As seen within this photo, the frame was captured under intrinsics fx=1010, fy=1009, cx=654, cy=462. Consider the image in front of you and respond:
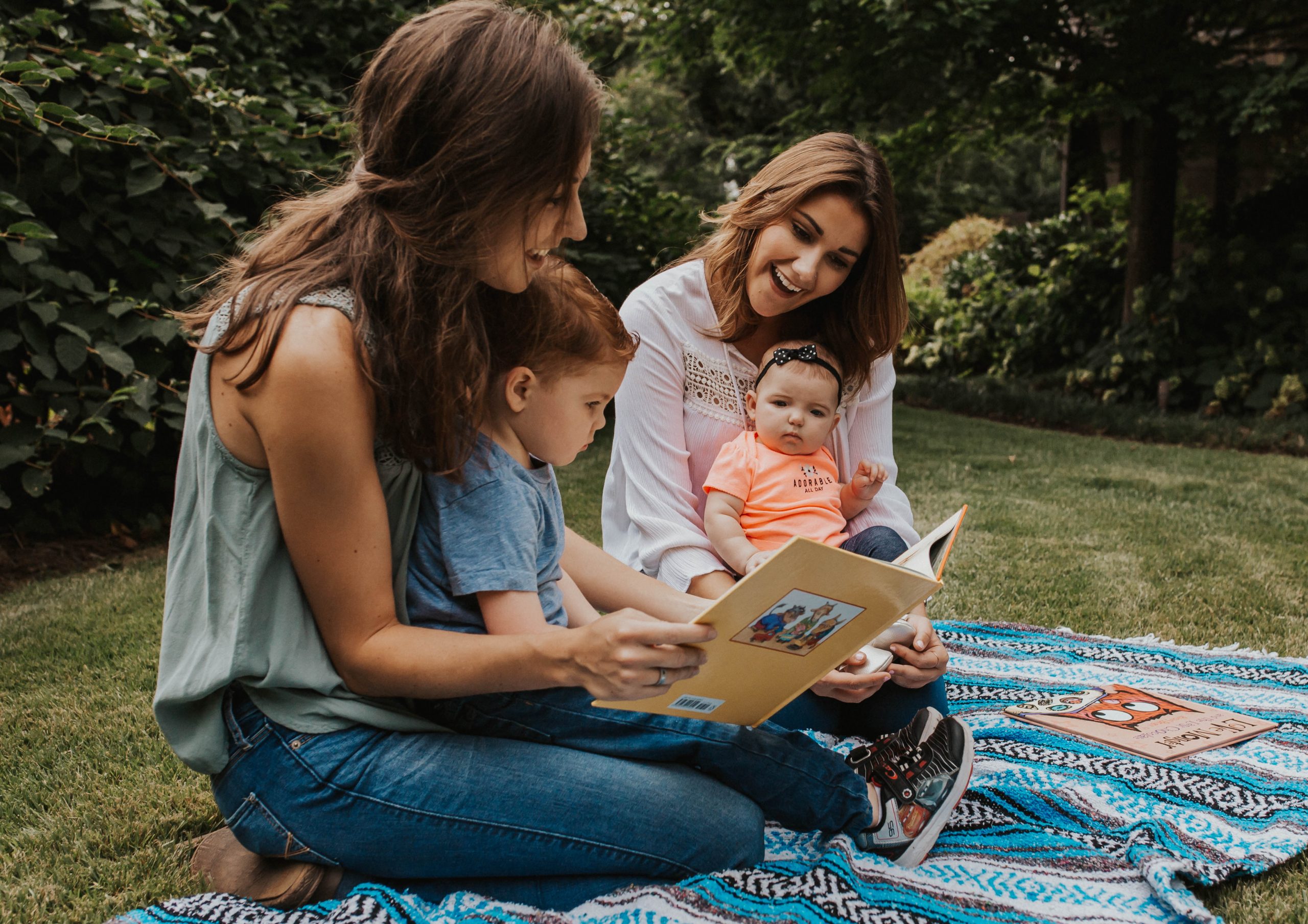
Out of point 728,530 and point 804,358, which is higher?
point 804,358

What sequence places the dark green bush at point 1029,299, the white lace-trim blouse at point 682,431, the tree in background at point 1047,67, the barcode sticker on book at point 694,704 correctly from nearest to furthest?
1. the barcode sticker on book at point 694,704
2. the white lace-trim blouse at point 682,431
3. the tree in background at point 1047,67
4. the dark green bush at point 1029,299

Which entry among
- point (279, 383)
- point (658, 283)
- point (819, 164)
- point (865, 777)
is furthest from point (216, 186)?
point (865, 777)

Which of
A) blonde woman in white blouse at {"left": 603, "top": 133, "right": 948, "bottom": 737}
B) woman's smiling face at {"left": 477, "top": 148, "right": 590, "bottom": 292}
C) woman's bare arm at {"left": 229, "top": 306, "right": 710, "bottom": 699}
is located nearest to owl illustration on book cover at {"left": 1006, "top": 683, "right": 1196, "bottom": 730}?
blonde woman in white blouse at {"left": 603, "top": 133, "right": 948, "bottom": 737}

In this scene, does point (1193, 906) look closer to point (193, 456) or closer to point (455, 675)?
point (455, 675)

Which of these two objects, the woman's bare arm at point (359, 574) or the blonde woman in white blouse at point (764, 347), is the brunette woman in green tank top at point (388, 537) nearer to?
the woman's bare arm at point (359, 574)

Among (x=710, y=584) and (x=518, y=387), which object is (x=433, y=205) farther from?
(x=710, y=584)

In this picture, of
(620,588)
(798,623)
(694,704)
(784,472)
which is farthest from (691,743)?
(784,472)

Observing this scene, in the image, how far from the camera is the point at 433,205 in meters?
1.52

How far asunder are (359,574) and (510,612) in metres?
0.24

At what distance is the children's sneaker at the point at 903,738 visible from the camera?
82.7 inches

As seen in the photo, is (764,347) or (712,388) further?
(764,347)

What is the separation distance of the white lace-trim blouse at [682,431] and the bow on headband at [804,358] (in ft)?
0.46

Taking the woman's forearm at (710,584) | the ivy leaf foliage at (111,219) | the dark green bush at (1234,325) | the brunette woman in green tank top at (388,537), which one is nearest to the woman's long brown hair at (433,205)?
the brunette woman in green tank top at (388,537)

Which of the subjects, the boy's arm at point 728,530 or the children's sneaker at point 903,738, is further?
the boy's arm at point 728,530
